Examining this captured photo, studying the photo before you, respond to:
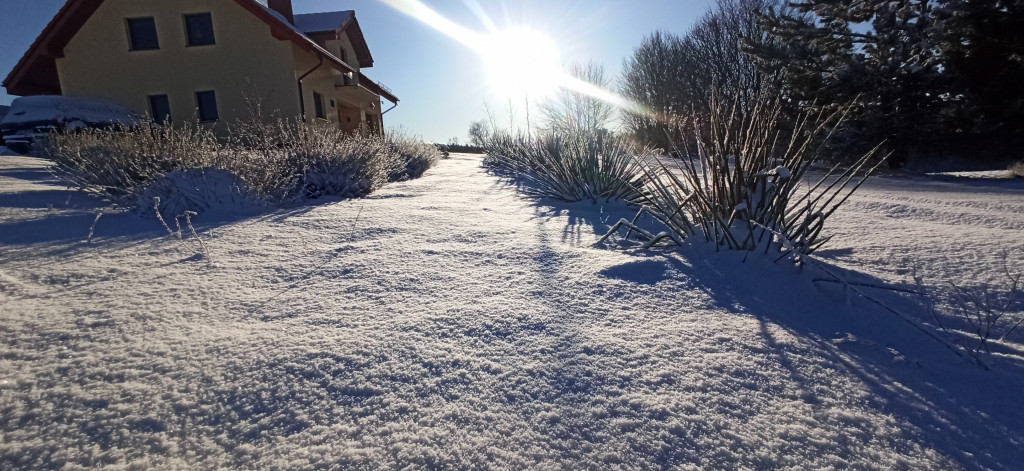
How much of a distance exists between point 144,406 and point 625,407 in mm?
Answer: 869

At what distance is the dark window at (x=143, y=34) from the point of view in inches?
388

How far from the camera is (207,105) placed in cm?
1009

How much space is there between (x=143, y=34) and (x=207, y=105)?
220 centimetres

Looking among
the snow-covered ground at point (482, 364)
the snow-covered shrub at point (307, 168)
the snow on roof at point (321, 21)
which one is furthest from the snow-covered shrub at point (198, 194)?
the snow on roof at point (321, 21)

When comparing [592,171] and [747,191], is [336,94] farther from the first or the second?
[747,191]

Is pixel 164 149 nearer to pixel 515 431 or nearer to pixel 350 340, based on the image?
pixel 350 340

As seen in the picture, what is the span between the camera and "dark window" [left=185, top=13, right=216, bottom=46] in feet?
32.4

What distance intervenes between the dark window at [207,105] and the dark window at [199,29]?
1.18 meters

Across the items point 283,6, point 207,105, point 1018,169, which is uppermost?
point 283,6

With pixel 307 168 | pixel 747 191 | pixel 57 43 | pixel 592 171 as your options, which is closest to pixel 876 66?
pixel 592 171

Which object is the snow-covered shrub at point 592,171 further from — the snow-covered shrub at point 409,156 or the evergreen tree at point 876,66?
the evergreen tree at point 876,66

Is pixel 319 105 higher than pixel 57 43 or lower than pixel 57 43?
lower

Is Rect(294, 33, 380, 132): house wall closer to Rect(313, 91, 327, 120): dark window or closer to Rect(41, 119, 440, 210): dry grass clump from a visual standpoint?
A: Rect(313, 91, 327, 120): dark window

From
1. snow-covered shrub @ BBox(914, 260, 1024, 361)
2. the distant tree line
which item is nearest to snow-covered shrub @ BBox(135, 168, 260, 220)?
snow-covered shrub @ BBox(914, 260, 1024, 361)
